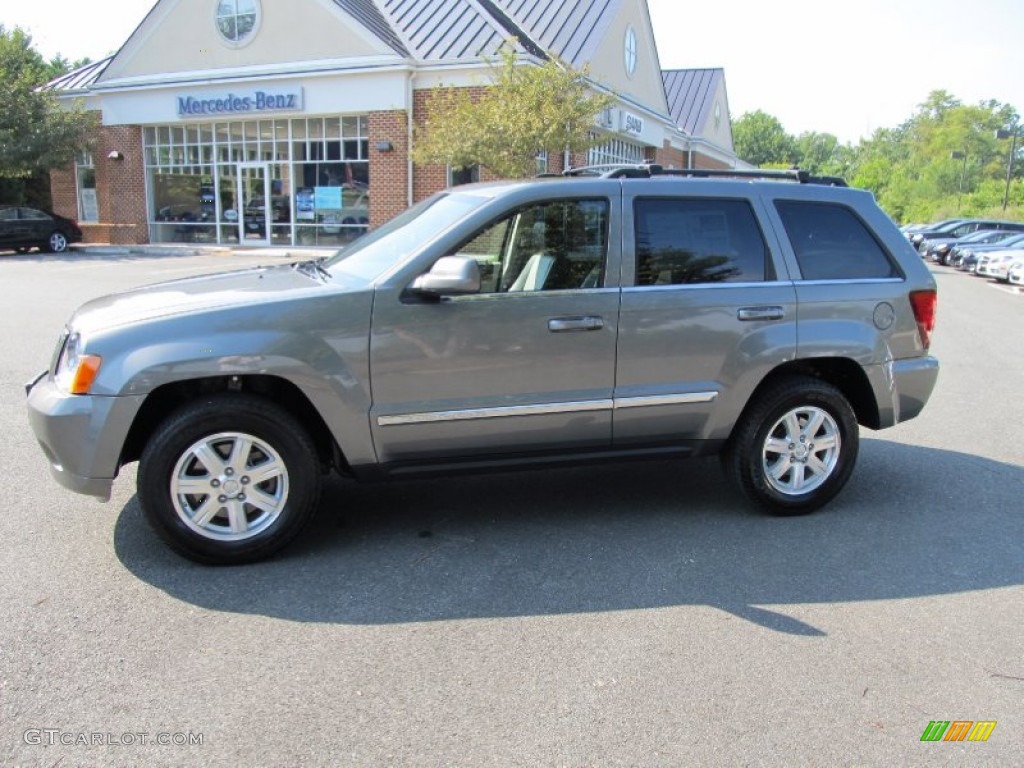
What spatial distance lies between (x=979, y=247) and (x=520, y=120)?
16696mm

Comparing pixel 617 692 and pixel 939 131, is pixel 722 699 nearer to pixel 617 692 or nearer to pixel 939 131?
pixel 617 692

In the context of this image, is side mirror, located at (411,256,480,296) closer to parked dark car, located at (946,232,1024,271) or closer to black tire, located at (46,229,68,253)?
black tire, located at (46,229,68,253)

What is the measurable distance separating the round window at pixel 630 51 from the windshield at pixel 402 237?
77.5ft

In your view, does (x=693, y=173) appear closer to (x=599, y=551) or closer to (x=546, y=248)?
(x=546, y=248)

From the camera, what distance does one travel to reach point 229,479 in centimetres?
385

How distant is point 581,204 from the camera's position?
431 centimetres

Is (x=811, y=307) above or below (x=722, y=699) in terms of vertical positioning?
above

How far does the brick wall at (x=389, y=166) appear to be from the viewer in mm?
21266

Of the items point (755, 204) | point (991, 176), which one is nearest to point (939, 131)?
point (991, 176)

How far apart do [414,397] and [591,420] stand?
0.95m

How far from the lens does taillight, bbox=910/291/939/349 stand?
4.79 metres

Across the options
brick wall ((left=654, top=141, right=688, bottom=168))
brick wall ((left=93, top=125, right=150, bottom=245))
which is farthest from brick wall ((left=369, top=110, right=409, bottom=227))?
brick wall ((left=654, top=141, right=688, bottom=168))

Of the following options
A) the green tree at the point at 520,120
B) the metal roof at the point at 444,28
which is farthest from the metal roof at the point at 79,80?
the green tree at the point at 520,120

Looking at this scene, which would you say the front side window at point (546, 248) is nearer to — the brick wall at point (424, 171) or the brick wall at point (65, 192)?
the brick wall at point (424, 171)
